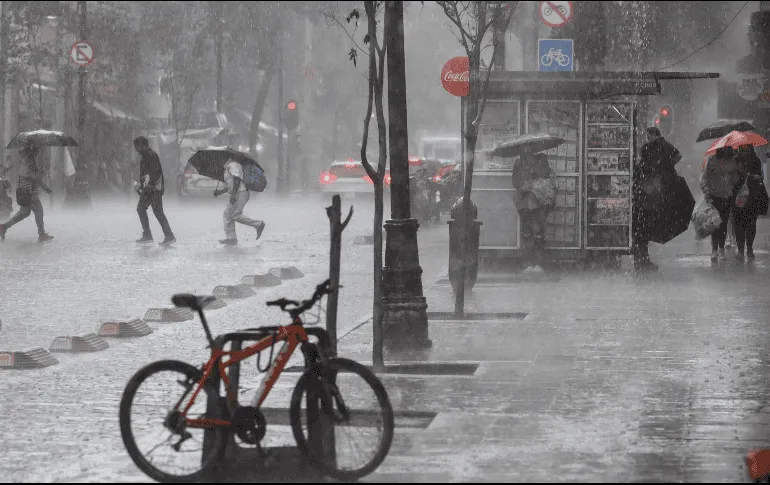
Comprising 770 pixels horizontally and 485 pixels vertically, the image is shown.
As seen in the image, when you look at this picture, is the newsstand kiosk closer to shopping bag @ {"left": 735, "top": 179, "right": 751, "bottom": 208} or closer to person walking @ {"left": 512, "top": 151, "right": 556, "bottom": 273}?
person walking @ {"left": 512, "top": 151, "right": 556, "bottom": 273}

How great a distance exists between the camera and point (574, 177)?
20328 millimetres

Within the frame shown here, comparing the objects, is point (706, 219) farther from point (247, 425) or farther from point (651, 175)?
point (247, 425)

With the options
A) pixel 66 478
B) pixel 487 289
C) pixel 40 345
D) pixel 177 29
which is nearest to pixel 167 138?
pixel 177 29

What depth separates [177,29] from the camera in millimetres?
55156

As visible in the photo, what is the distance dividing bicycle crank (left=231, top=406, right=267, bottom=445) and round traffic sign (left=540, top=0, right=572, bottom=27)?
21125 millimetres

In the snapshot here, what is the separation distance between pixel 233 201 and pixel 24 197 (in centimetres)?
349

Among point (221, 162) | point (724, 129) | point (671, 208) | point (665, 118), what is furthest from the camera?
point (665, 118)

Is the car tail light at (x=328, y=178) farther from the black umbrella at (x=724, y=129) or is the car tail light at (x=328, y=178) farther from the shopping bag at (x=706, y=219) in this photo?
the shopping bag at (x=706, y=219)

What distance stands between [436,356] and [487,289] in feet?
20.2

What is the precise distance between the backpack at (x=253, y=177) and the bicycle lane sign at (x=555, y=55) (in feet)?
16.8

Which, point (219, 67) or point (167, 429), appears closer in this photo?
point (167, 429)

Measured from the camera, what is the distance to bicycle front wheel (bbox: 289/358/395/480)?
716 cm

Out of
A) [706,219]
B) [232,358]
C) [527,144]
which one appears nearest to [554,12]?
[706,219]

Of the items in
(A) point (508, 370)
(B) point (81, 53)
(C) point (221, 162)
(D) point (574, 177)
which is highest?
(B) point (81, 53)
